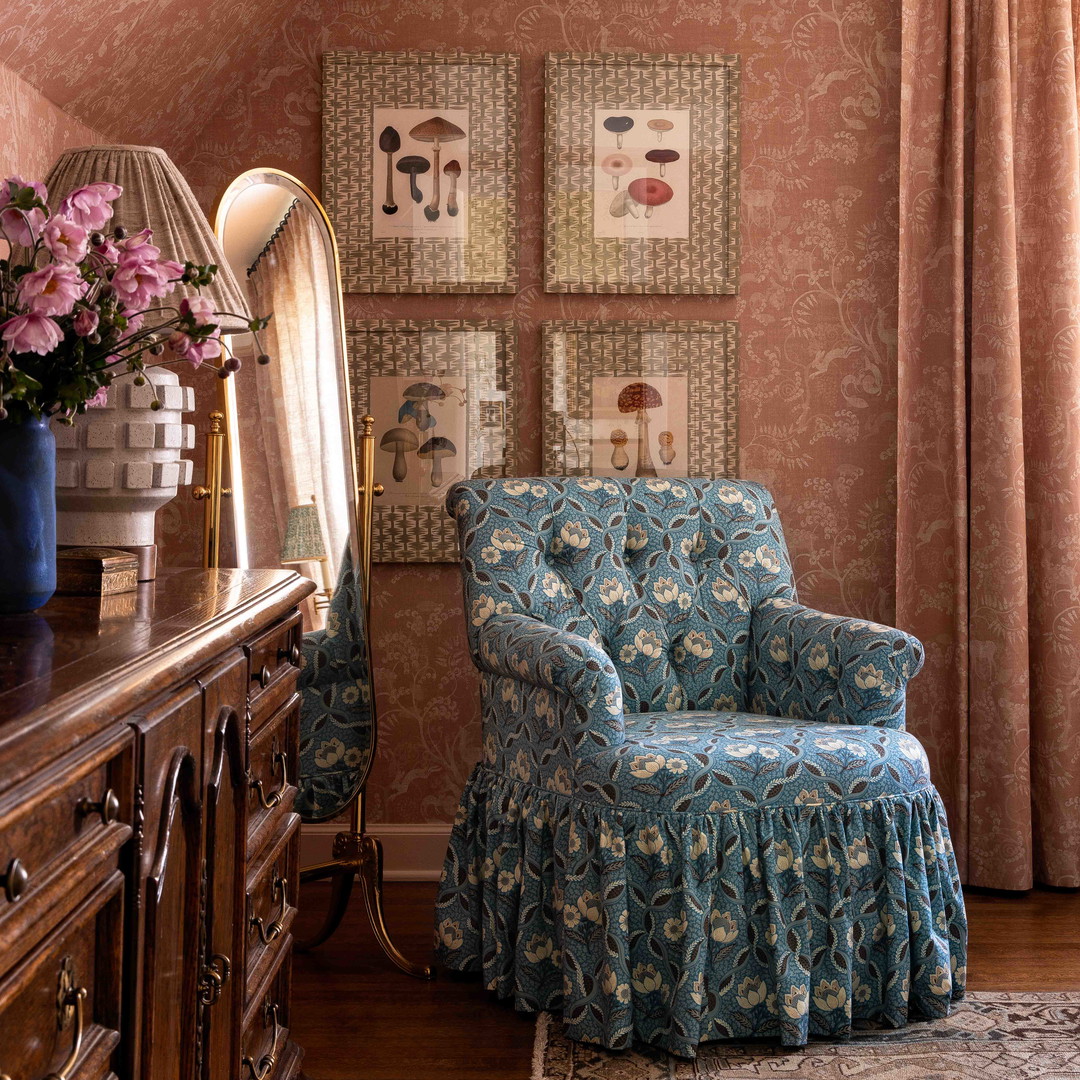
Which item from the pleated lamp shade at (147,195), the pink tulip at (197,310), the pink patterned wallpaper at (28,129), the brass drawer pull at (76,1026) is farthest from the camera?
the pink patterned wallpaper at (28,129)

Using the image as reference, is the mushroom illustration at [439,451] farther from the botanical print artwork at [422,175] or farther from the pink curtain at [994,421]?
the pink curtain at [994,421]

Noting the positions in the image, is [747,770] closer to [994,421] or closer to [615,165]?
[994,421]

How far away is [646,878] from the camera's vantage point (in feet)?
6.41

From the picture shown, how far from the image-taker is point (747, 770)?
1.96 m

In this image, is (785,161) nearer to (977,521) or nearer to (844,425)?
(844,425)

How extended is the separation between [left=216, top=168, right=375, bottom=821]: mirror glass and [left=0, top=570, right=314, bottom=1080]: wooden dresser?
0.81m

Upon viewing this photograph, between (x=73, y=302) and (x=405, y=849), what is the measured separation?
7.09 ft

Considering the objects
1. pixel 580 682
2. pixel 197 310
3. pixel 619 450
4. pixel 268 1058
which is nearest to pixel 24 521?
pixel 197 310

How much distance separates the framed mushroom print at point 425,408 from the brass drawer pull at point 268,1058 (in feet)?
5.06

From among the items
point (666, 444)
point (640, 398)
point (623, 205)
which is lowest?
point (666, 444)

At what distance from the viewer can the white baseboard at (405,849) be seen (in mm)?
2955

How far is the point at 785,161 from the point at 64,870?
2.74 m

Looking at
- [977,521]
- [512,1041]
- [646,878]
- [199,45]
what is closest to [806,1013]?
[646,878]

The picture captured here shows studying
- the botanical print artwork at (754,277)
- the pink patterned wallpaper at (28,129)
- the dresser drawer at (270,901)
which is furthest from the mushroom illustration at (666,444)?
the dresser drawer at (270,901)
